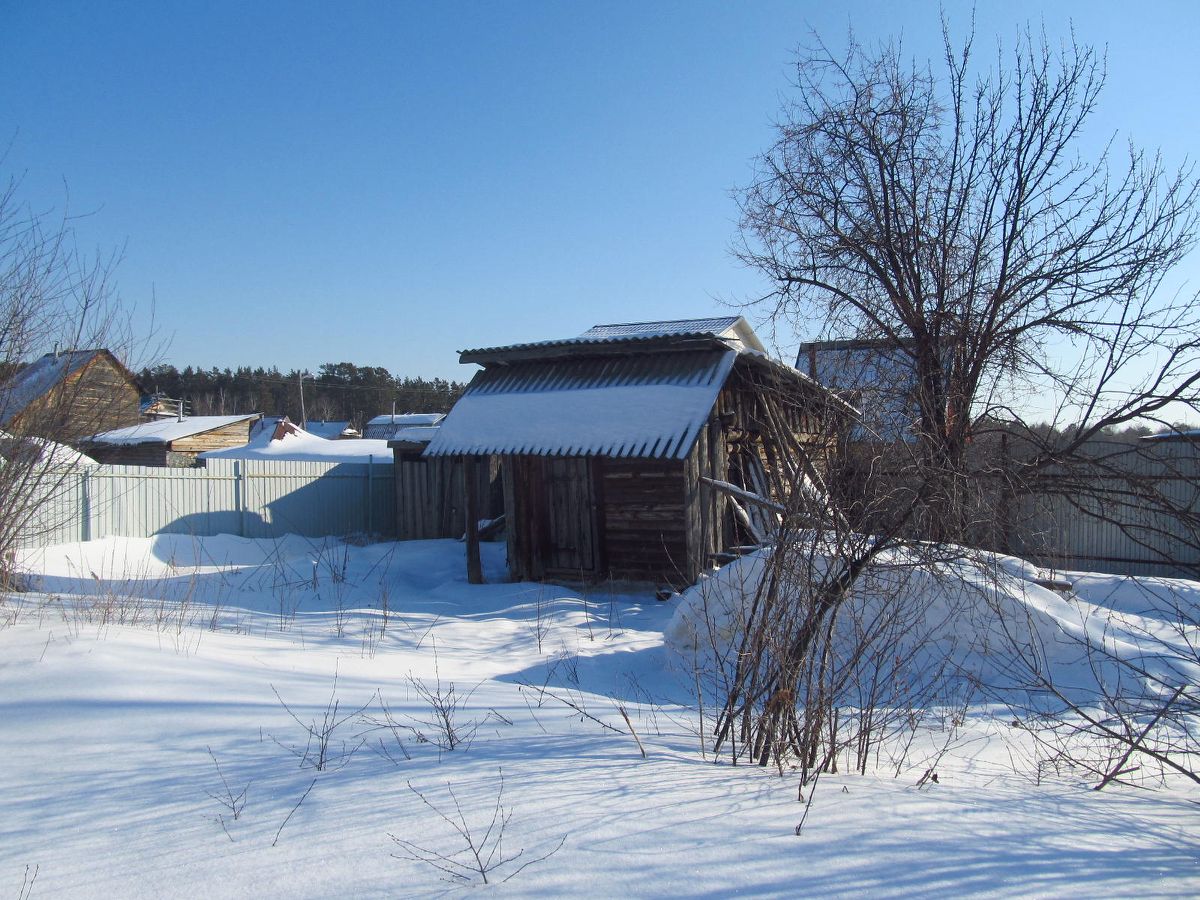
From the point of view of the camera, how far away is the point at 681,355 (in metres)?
12.2

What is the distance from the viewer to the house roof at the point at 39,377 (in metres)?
7.57

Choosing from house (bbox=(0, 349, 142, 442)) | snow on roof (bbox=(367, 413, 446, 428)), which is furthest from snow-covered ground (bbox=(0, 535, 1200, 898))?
snow on roof (bbox=(367, 413, 446, 428))

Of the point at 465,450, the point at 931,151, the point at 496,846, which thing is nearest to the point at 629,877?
the point at 496,846

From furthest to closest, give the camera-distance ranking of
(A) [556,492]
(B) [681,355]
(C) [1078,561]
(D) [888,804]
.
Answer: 1. (C) [1078,561]
2. (A) [556,492]
3. (B) [681,355]
4. (D) [888,804]

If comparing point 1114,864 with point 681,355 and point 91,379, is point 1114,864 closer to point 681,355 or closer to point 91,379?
point 91,379

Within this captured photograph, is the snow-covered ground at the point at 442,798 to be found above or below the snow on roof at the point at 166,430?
below

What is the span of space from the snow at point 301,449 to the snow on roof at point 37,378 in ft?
70.3

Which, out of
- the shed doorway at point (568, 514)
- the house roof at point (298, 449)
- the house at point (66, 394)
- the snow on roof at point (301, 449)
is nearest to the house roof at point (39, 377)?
the house at point (66, 394)

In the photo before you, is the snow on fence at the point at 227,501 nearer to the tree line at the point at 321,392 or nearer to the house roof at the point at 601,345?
the house roof at the point at 601,345

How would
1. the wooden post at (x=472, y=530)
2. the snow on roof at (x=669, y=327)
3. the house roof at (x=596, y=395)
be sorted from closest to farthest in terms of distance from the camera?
the house roof at (x=596, y=395), the wooden post at (x=472, y=530), the snow on roof at (x=669, y=327)

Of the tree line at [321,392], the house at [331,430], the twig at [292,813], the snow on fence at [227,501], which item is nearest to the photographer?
the twig at [292,813]

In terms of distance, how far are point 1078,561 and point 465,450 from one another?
11.4 metres

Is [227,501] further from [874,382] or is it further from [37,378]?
[874,382]

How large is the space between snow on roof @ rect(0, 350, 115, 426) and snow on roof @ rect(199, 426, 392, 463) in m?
21.4
